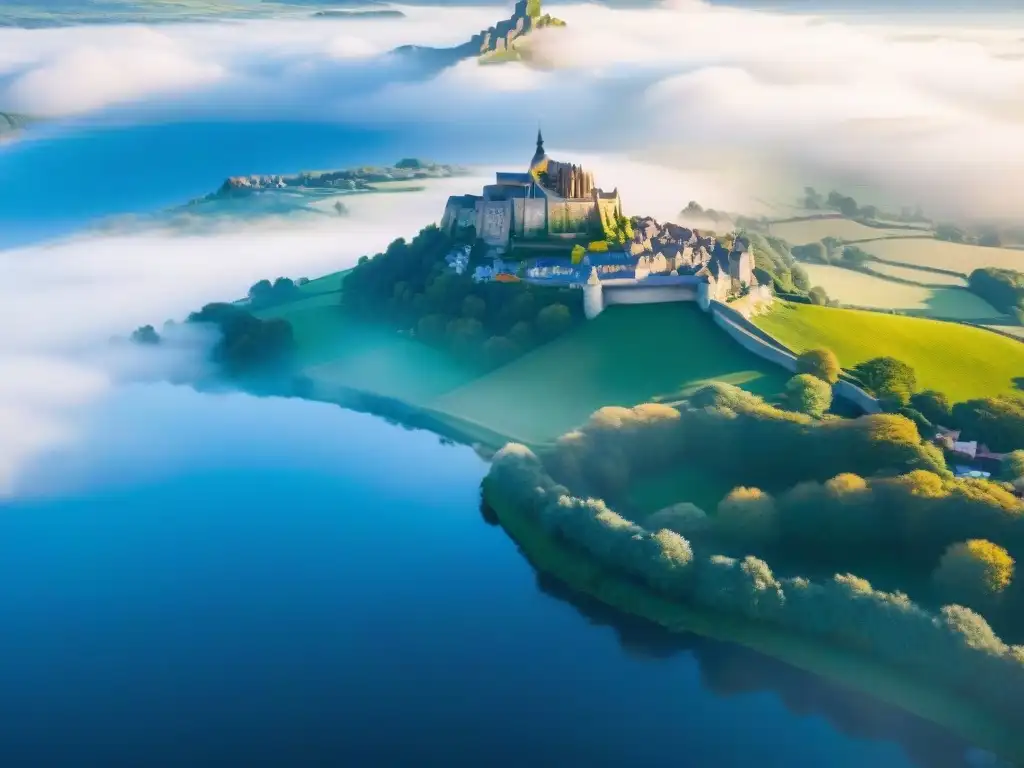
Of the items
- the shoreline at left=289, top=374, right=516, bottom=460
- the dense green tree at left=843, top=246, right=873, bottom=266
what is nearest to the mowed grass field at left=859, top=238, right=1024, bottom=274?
the dense green tree at left=843, top=246, right=873, bottom=266

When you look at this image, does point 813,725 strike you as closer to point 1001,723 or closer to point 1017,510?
point 1001,723

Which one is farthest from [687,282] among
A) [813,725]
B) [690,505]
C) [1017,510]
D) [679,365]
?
[813,725]

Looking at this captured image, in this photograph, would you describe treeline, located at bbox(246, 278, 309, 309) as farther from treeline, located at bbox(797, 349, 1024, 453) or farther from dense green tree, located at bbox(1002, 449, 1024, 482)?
dense green tree, located at bbox(1002, 449, 1024, 482)

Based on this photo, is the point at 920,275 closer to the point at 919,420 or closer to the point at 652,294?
the point at 652,294

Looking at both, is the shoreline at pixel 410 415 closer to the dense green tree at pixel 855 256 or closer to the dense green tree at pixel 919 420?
the dense green tree at pixel 919 420

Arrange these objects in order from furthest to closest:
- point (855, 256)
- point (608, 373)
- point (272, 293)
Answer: point (855, 256) → point (272, 293) → point (608, 373)

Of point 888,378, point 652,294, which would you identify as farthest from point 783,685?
point 652,294
